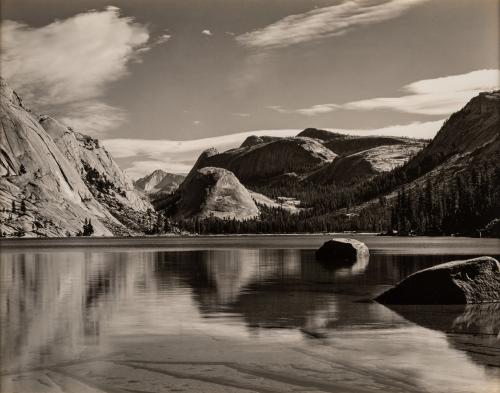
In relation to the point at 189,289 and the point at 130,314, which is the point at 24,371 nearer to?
the point at 130,314

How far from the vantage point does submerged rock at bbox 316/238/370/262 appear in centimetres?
7425

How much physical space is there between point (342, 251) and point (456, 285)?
4403 cm

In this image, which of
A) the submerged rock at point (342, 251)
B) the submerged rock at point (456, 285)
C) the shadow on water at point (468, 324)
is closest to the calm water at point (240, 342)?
the shadow on water at point (468, 324)

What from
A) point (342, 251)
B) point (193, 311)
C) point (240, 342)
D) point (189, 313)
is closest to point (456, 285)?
point (193, 311)

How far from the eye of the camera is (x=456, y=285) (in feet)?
102

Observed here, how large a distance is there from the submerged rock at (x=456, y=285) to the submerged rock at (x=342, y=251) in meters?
41.0

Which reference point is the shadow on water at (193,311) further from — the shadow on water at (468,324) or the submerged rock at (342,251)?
the submerged rock at (342,251)

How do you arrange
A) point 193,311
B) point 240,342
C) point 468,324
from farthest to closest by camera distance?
point 193,311, point 468,324, point 240,342

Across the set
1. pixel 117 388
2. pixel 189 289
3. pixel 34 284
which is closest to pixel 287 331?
pixel 117 388

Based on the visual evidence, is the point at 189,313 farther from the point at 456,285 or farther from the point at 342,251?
the point at 342,251

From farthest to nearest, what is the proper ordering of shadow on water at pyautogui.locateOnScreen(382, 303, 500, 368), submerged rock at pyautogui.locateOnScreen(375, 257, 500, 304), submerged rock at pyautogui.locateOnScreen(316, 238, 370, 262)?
submerged rock at pyautogui.locateOnScreen(316, 238, 370, 262) < submerged rock at pyautogui.locateOnScreen(375, 257, 500, 304) < shadow on water at pyautogui.locateOnScreen(382, 303, 500, 368)

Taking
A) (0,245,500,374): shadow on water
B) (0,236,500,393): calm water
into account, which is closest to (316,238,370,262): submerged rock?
(0,245,500,374): shadow on water

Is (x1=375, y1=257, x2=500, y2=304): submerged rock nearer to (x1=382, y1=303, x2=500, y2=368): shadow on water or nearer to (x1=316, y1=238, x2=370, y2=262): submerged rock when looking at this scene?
(x1=382, y1=303, x2=500, y2=368): shadow on water

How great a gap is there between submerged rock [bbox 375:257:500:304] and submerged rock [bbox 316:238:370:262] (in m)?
41.0
